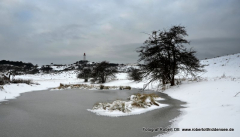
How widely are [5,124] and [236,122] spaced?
25.4 feet

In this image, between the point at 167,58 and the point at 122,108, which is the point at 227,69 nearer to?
the point at 167,58

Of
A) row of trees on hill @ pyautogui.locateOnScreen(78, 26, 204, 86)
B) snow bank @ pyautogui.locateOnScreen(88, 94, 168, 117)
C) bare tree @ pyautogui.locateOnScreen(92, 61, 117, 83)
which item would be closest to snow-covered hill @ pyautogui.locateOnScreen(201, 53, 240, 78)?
row of trees on hill @ pyautogui.locateOnScreen(78, 26, 204, 86)

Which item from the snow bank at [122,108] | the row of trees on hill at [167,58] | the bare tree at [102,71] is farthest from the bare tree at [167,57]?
the bare tree at [102,71]

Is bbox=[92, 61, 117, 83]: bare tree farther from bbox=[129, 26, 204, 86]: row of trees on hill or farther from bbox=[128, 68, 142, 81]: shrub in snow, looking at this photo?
bbox=[129, 26, 204, 86]: row of trees on hill

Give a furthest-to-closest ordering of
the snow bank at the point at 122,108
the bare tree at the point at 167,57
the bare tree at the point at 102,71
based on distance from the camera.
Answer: the bare tree at the point at 102,71, the bare tree at the point at 167,57, the snow bank at the point at 122,108

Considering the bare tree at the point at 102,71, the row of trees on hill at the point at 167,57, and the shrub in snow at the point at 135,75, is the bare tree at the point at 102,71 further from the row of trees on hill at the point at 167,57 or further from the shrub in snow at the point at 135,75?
the row of trees on hill at the point at 167,57

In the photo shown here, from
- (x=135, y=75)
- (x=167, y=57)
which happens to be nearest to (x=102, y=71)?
(x=135, y=75)

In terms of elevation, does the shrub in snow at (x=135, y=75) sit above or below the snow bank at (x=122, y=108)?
above

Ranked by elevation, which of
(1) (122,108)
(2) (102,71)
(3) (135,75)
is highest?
(2) (102,71)

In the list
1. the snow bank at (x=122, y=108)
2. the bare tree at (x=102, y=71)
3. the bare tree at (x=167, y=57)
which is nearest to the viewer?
the snow bank at (x=122, y=108)

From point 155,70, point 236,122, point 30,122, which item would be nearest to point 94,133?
point 30,122

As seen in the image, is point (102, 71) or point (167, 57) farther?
point (102, 71)

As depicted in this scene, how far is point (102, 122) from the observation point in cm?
636

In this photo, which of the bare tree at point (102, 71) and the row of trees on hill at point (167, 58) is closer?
the row of trees on hill at point (167, 58)
